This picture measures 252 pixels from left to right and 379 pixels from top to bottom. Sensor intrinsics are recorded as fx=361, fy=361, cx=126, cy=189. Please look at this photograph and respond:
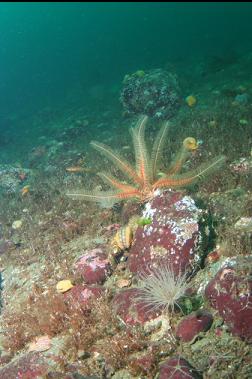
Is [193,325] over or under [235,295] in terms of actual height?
under

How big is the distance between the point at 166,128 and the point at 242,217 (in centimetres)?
215

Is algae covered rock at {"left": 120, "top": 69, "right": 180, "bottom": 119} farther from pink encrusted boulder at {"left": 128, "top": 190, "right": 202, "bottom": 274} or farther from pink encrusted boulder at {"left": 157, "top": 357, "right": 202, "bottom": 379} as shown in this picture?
pink encrusted boulder at {"left": 157, "top": 357, "right": 202, "bottom": 379}

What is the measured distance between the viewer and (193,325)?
4.13 meters

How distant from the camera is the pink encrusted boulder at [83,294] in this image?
5199 millimetres

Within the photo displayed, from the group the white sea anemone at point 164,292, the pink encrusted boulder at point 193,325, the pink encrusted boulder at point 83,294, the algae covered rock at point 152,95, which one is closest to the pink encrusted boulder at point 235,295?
the pink encrusted boulder at point 193,325

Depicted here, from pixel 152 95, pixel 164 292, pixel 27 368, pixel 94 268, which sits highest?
pixel 164 292

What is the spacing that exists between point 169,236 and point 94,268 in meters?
1.43

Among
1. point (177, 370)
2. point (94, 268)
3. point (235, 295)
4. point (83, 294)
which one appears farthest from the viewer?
point (94, 268)

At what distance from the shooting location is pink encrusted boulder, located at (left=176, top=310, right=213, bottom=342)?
13.5 feet

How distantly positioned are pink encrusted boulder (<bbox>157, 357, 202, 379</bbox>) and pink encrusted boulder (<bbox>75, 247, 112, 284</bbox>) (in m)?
2.14

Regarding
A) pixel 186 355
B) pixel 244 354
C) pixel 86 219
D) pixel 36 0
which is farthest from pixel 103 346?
pixel 36 0

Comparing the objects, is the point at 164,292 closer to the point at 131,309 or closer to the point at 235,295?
the point at 131,309

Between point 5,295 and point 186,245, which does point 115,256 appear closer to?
point 186,245

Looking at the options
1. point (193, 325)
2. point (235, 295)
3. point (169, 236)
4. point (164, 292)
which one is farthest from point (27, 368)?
point (235, 295)
